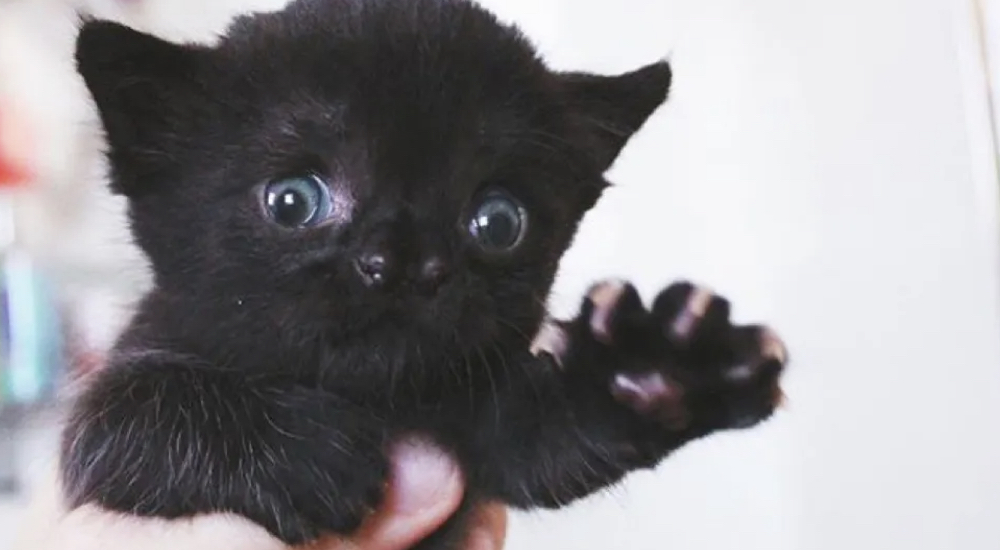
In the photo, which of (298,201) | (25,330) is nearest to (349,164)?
(298,201)

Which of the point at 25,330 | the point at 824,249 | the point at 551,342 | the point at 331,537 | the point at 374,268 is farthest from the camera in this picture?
the point at 824,249

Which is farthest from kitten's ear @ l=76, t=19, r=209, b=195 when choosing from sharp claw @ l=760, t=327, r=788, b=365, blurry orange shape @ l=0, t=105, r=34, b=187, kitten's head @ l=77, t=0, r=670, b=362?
blurry orange shape @ l=0, t=105, r=34, b=187

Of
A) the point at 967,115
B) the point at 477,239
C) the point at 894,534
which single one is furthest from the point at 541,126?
the point at 894,534

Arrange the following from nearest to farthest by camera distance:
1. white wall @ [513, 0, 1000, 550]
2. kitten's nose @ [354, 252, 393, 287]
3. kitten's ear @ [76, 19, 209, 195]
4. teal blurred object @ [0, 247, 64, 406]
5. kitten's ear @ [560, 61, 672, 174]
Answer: kitten's nose @ [354, 252, 393, 287] → kitten's ear @ [76, 19, 209, 195] → kitten's ear @ [560, 61, 672, 174] → teal blurred object @ [0, 247, 64, 406] → white wall @ [513, 0, 1000, 550]

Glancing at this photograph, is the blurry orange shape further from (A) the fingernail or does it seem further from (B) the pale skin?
(A) the fingernail

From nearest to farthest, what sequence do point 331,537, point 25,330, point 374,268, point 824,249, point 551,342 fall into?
point 374,268 → point 331,537 → point 551,342 → point 25,330 → point 824,249

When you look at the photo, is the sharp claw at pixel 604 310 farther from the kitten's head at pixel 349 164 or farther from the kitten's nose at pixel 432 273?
the kitten's nose at pixel 432 273

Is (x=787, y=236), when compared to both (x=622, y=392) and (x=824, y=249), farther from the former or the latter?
(x=622, y=392)
